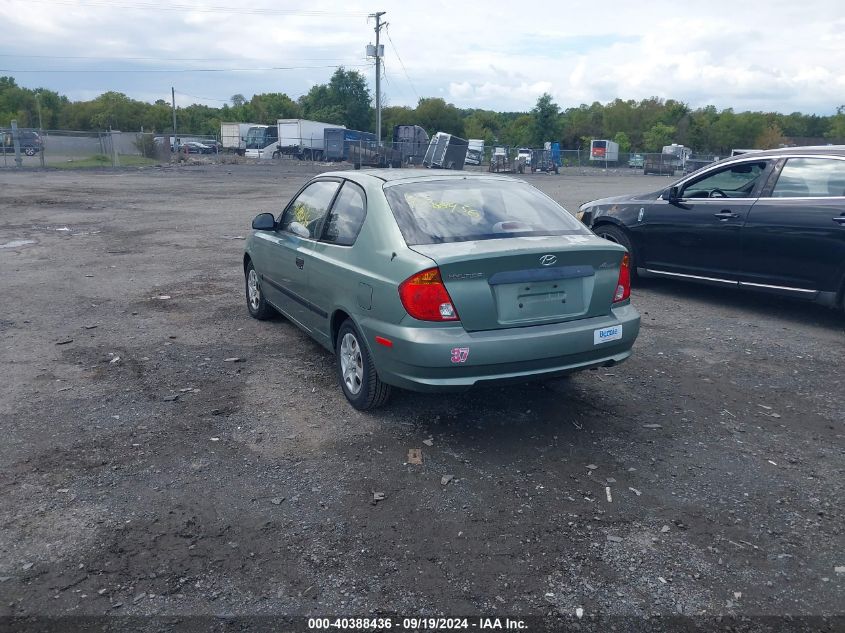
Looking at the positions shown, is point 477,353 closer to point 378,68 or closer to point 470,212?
point 470,212

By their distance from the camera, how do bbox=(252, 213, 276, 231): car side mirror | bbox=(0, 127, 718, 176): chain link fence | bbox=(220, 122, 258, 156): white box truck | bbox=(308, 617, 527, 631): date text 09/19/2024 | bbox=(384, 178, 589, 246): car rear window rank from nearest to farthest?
bbox=(308, 617, 527, 631): date text 09/19/2024 < bbox=(384, 178, 589, 246): car rear window < bbox=(252, 213, 276, 231): car side mirror < bbox=(0, 127, 718, 176): chain link fence < bbox=(220, 122, 258, 156): white box truck

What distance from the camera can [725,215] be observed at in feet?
26.2

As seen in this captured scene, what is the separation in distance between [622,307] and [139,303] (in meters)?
5.56

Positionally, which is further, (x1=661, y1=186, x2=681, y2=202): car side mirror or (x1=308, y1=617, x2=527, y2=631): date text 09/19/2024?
(x1=661, y1=186, x2=681, y2=202): car side mirror

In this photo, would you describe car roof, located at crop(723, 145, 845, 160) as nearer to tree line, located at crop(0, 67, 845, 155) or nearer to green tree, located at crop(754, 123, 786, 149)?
tree line, located at crop(0, 67, 845, 155)

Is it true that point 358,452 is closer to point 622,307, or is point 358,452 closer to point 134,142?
point 622,307

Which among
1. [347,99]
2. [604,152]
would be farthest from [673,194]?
[347,99]

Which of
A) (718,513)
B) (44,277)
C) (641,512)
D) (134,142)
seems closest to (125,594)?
(641,512)

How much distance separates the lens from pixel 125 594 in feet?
10.2

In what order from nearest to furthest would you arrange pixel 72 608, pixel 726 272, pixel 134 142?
pixel 72 608
pixel 726 272
pixel 134 142

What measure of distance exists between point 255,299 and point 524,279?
3.75 metres

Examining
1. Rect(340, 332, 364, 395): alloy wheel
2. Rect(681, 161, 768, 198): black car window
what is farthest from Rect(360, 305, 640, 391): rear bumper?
Rect(681, 161, 768, 198): black car window

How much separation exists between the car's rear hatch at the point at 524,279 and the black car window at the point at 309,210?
1562mm

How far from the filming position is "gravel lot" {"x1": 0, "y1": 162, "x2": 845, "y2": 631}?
10.4ft
